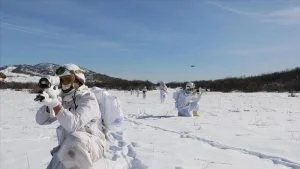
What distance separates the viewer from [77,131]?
5.22 m

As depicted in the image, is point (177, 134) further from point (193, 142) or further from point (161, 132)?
point (193, 142)

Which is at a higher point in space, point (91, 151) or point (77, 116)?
point (77, 116)

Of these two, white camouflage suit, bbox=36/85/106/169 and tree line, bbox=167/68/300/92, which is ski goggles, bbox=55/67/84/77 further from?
tree line, bbox=167/68/300/92

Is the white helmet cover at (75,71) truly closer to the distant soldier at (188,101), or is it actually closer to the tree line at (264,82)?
the distant soldier at (188,101)

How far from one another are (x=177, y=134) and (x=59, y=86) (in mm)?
6269

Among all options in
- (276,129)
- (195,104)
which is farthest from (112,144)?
(195,104)

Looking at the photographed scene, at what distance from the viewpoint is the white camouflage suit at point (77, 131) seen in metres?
5.05

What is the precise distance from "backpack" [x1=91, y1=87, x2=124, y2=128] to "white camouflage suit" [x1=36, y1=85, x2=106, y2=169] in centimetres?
46

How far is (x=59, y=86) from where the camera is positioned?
5426mm

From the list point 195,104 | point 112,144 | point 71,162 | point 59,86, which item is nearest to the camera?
point 71,162

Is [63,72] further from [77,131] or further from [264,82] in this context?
→ [264,82]

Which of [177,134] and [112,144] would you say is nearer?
[112,144]

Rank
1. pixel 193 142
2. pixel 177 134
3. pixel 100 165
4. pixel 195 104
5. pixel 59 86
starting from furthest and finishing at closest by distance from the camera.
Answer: pixel 195 104, pixel 177 134, pixel 193 142, pixel 100 165, pixel 59 86

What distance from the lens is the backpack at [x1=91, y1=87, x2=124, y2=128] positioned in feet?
19.9
